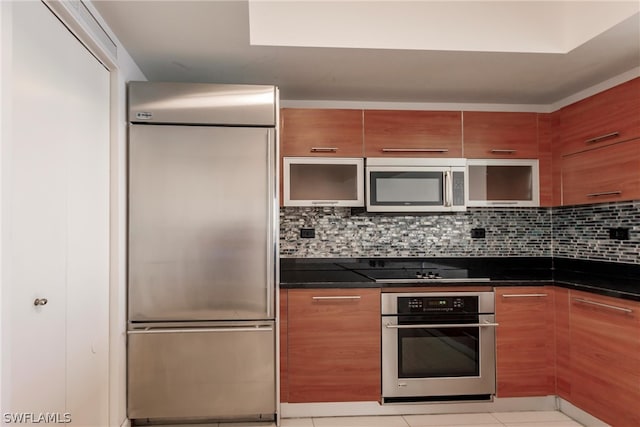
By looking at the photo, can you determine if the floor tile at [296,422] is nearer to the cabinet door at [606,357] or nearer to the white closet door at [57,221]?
the white closet door at [57,221]

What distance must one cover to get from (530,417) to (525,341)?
1.50 ft

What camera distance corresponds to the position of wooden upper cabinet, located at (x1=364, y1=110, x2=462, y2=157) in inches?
123

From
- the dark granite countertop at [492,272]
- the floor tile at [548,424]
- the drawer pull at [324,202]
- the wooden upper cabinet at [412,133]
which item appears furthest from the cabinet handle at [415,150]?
the floor tile at [548,424]

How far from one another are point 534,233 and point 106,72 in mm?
3159

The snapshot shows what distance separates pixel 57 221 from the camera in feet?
5.69

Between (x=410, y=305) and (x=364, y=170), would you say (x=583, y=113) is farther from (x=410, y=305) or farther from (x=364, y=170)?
(x=410, y=305)

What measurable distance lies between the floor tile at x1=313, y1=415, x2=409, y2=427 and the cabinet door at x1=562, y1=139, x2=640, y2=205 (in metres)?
1.84

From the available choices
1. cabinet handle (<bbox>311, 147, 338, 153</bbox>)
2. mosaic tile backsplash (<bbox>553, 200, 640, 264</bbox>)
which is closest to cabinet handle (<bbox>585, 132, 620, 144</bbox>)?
mosaic tile backsplash (<bbox>553, 200, 640, 264</bbox>)

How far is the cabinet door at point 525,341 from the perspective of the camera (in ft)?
9.30

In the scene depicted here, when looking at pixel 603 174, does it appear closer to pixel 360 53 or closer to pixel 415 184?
pixel 415 184

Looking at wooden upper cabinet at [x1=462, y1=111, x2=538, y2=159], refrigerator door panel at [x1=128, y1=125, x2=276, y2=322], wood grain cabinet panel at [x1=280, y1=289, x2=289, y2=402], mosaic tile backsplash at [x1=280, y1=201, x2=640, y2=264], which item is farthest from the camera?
mosaic tile backsplash at [x1=280, y1=201, x2=640, y2=264]

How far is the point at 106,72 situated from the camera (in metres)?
2.29

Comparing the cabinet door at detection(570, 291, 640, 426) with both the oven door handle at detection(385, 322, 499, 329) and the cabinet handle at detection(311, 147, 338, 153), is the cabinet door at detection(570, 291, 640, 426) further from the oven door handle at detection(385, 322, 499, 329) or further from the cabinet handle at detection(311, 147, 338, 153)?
the cabinet handle at detection(311, 147, 338, 153)

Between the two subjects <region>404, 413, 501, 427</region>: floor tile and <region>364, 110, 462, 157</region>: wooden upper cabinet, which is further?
<region>364, 110, 462, 157</region>: wooden upper cabinet
